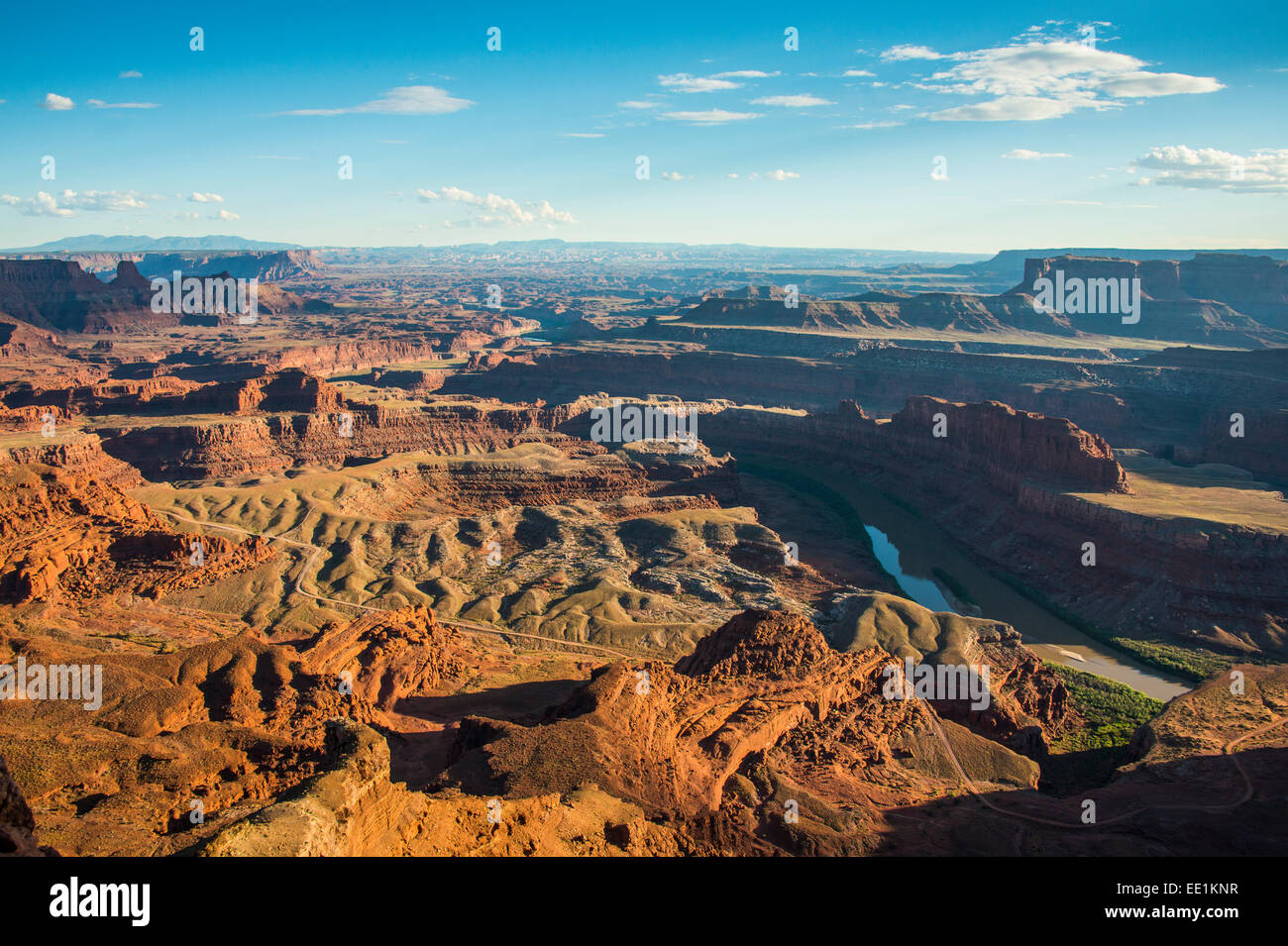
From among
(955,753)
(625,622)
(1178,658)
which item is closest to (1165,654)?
(1178,658)

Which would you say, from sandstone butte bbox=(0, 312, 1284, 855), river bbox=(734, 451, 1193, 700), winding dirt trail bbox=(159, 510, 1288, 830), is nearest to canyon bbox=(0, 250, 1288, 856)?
sandstone butte bbox=(0, 312, 1284, 855)

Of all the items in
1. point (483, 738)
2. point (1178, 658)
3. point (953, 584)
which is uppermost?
point (483, 738)

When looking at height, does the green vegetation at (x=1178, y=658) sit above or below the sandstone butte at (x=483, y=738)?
below

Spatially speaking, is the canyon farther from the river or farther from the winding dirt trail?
the river

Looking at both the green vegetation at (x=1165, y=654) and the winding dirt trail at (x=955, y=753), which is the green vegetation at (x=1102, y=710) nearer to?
the green vegetation at (x=1165, y=654)

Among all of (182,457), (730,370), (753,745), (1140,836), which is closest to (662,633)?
(753,745)

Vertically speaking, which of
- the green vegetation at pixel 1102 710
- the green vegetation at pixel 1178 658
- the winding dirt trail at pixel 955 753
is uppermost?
the winding dirt trail at pixel 955 753

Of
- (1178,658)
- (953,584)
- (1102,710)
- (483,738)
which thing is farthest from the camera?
(953,584)

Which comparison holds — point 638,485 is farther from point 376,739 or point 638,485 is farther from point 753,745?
point 376,739

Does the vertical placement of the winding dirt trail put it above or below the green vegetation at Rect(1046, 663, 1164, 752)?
above

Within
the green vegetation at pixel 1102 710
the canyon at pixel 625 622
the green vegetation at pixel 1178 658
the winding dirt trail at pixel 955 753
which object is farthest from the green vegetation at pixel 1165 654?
the winding dirt trail at pixel 955 753

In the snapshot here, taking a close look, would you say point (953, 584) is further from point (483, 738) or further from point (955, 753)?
point (483, 738)
